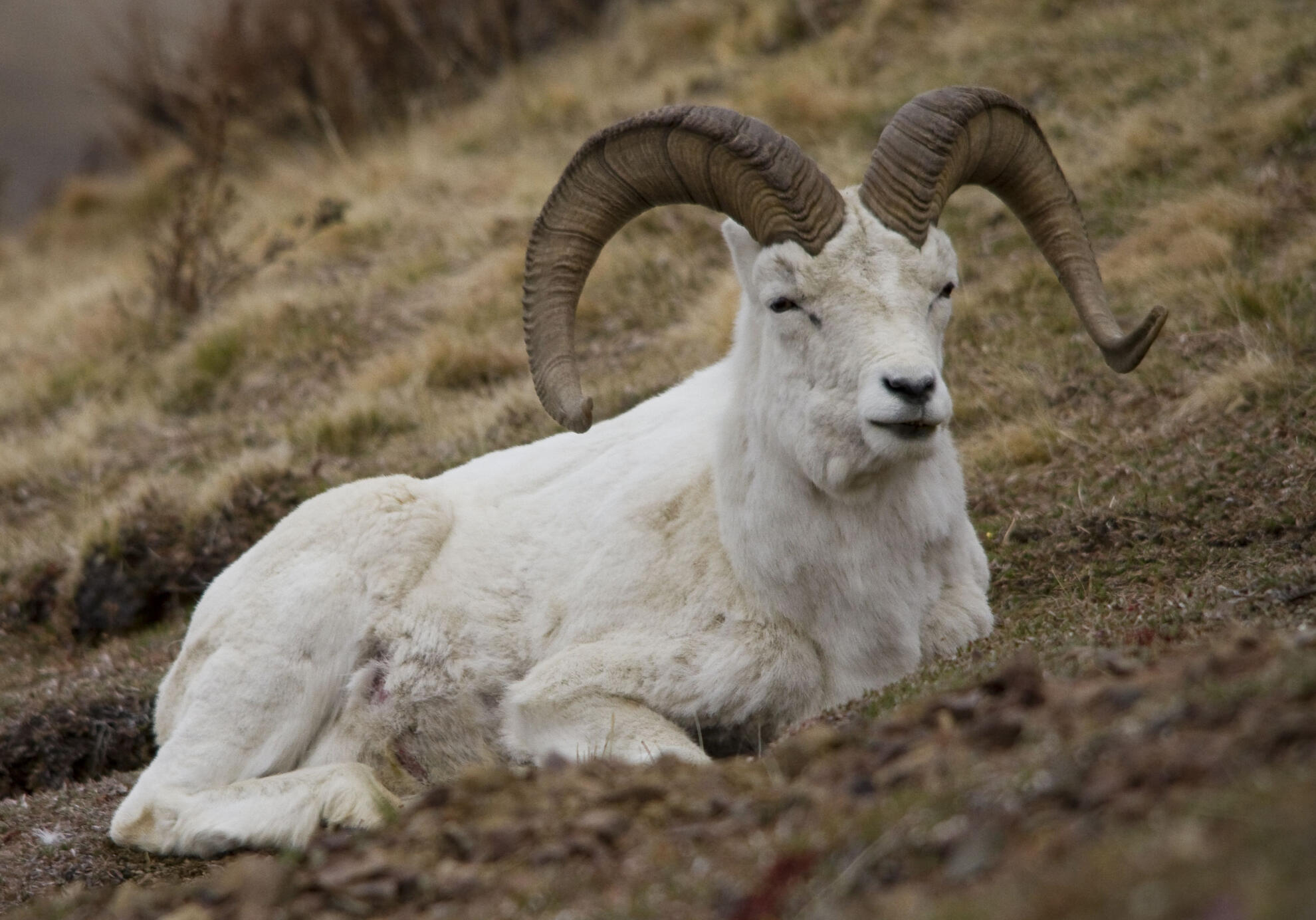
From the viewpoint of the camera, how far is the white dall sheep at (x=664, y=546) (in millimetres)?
5102

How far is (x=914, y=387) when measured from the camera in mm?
4586

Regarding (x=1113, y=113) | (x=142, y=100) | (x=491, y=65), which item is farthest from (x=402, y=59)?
(x=1113, y=113)

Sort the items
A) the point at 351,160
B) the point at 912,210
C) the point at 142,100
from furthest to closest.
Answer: the point at 142,100
the point at 351,160
the point at 912,210

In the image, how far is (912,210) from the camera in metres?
5.13

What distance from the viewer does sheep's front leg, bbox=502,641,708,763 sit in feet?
16.7

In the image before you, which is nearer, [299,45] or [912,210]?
[912,210]

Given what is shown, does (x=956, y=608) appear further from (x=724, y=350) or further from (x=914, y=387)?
(x=724, y=350)

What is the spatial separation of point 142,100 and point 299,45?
12.8 feet

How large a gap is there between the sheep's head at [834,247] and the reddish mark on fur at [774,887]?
203 centimetres

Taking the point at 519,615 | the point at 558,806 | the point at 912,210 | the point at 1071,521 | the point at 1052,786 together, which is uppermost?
the point at 912,210

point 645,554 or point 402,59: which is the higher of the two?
point 402,59

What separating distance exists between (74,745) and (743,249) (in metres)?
4.78

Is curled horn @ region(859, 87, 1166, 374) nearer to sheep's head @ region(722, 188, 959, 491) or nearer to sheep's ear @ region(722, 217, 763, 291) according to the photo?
sheep's head @ region(722, 188, 959, 491)

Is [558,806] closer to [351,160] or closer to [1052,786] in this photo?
[1052,786]
